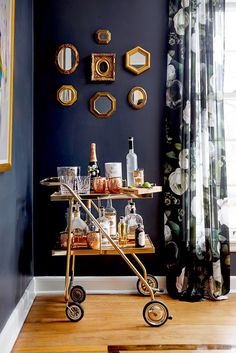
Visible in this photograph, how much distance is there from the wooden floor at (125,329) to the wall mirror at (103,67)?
1785 millimetres

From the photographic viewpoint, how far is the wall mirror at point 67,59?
3.49m

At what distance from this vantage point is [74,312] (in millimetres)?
2900

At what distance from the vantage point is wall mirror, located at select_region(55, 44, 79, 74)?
349 cm

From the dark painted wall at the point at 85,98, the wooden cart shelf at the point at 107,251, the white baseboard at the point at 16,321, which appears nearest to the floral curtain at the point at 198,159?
the dark painted wall at the point at 85,98

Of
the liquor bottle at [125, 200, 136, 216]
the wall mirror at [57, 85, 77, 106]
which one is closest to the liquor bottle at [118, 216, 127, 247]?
the liquor bottle at [125, 200, 136, 216]

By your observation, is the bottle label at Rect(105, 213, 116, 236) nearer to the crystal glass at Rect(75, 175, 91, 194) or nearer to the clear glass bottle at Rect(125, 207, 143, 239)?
the clear glass bottle at Rect(125, 207, 143, 239)

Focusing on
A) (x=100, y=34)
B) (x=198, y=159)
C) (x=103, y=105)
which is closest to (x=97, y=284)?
(x=198, y=159)

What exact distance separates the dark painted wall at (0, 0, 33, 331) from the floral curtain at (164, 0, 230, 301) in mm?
1124

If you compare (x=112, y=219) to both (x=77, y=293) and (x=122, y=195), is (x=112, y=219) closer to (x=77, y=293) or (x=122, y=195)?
(x=122, y=195)

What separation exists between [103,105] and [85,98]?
160 mm

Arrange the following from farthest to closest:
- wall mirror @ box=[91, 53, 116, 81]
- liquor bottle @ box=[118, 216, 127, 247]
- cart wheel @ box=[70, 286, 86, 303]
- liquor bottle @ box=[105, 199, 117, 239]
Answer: wall mirror @ box=[91, 53, 116, 81]
cart wheel @ box=[70, 286, 86, 303]
liquor bottle @ box=[105, 199, 117, 239]
liquor bottle @ box=[118, 216, 127, 247]

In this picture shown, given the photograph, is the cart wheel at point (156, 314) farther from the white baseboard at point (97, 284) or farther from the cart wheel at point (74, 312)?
the white baseboard at point (97, 284)

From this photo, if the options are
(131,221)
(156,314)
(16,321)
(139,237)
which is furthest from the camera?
(131,221)

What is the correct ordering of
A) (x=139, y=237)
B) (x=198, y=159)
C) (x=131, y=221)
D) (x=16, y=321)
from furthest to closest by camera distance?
(x=198, y=159) → (x=131, y=221) → (x=139, y=237) → (x=16, y=321)
